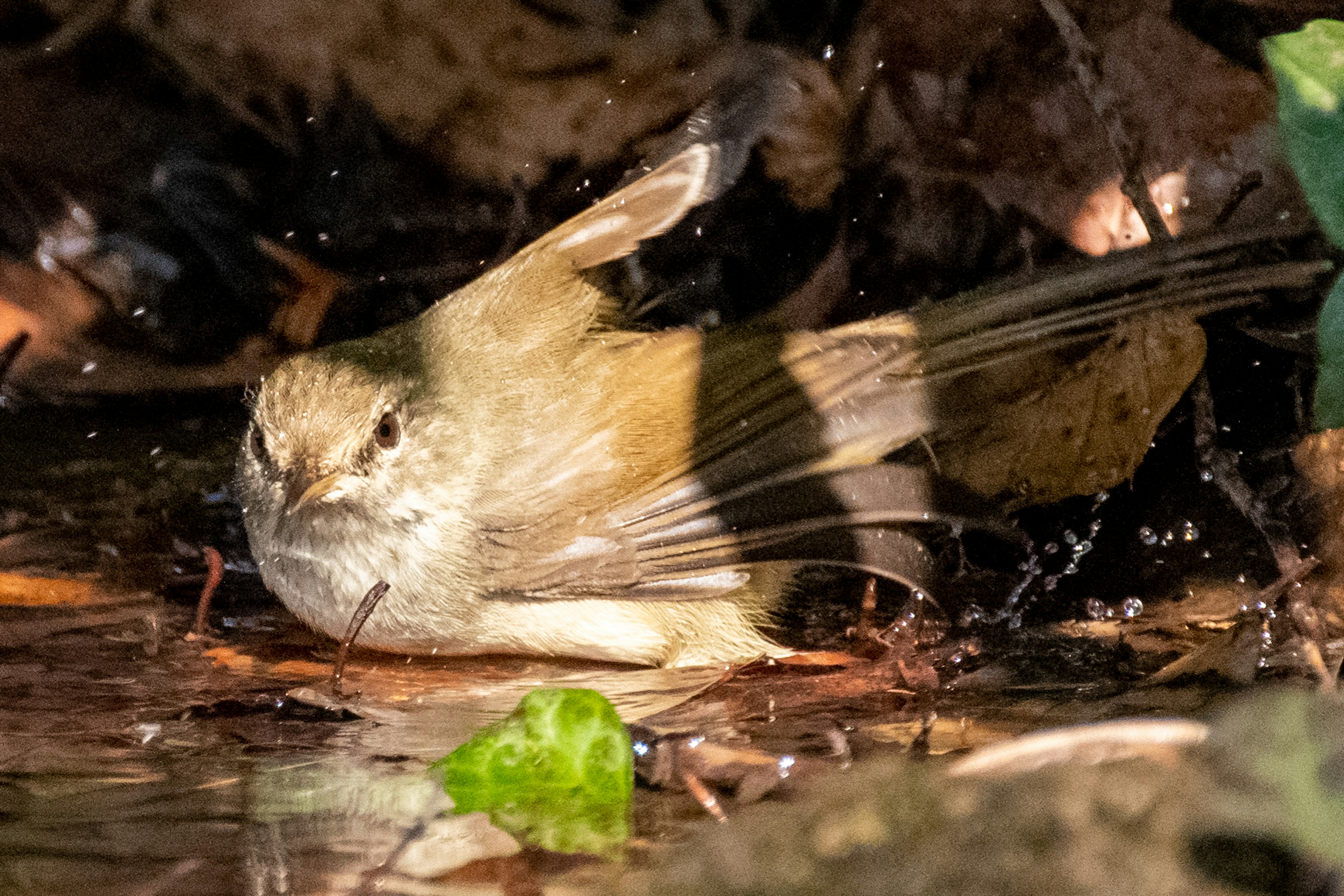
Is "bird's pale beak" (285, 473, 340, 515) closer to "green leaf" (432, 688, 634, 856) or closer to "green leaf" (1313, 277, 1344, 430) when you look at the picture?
"green leaf" (432, 688, 634, 856)

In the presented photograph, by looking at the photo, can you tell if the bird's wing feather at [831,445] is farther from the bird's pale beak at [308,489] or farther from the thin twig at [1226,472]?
the bird's pale beak at [308,489]

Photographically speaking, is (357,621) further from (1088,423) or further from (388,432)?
(1088,423)

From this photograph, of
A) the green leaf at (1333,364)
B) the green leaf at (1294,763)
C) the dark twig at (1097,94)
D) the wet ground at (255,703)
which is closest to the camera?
the green leaf at (1294,763)

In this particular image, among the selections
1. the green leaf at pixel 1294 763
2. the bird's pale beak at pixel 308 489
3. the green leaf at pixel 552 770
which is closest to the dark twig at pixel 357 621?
the bird's pale beak at pixel 308 489

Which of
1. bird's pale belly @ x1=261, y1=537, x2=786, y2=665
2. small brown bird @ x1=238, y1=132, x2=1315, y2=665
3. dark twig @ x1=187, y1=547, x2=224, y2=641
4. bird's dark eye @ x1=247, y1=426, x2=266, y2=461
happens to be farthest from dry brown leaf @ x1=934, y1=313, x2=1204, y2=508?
dark twig @ x1=187, y1=547, x2=224, y2=641

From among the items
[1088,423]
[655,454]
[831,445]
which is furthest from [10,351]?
[1088,423]
